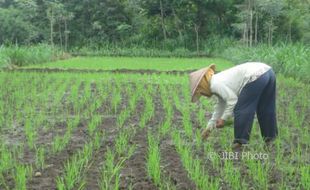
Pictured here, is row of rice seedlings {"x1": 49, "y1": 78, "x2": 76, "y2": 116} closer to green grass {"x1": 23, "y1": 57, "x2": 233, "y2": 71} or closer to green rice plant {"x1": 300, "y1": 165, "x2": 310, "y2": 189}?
green rice plant {"x1": 300, "y1": 165, "x2": 310, "y2": 189}

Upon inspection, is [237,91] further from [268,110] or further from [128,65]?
[128,65]

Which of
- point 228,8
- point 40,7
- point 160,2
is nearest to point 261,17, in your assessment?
point 228,8

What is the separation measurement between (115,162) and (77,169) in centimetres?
52

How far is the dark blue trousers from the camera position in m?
4.19

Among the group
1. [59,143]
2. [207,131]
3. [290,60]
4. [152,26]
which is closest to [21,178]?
[59,143]

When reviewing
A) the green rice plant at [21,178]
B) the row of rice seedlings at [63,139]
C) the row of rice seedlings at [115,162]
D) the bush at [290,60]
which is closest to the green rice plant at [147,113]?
the row of rice seedlings at [115,162]

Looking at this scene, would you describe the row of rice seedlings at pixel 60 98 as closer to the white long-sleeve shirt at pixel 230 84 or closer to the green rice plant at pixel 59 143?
the green rice plant at pixel 59 143

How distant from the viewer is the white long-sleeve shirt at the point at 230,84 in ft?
13.5

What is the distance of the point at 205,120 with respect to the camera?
5.95 m

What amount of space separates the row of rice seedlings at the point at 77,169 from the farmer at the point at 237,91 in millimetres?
1016

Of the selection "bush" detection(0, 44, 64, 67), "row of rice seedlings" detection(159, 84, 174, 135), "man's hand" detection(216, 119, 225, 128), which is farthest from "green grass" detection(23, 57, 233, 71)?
"man's hand" detection(216, 119, 225, 128)

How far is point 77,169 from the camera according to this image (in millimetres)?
3537

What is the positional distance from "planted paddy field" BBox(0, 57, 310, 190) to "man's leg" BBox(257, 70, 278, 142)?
6.0 inches

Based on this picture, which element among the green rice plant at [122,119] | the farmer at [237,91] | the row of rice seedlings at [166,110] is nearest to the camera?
the farmer at [237,91]
